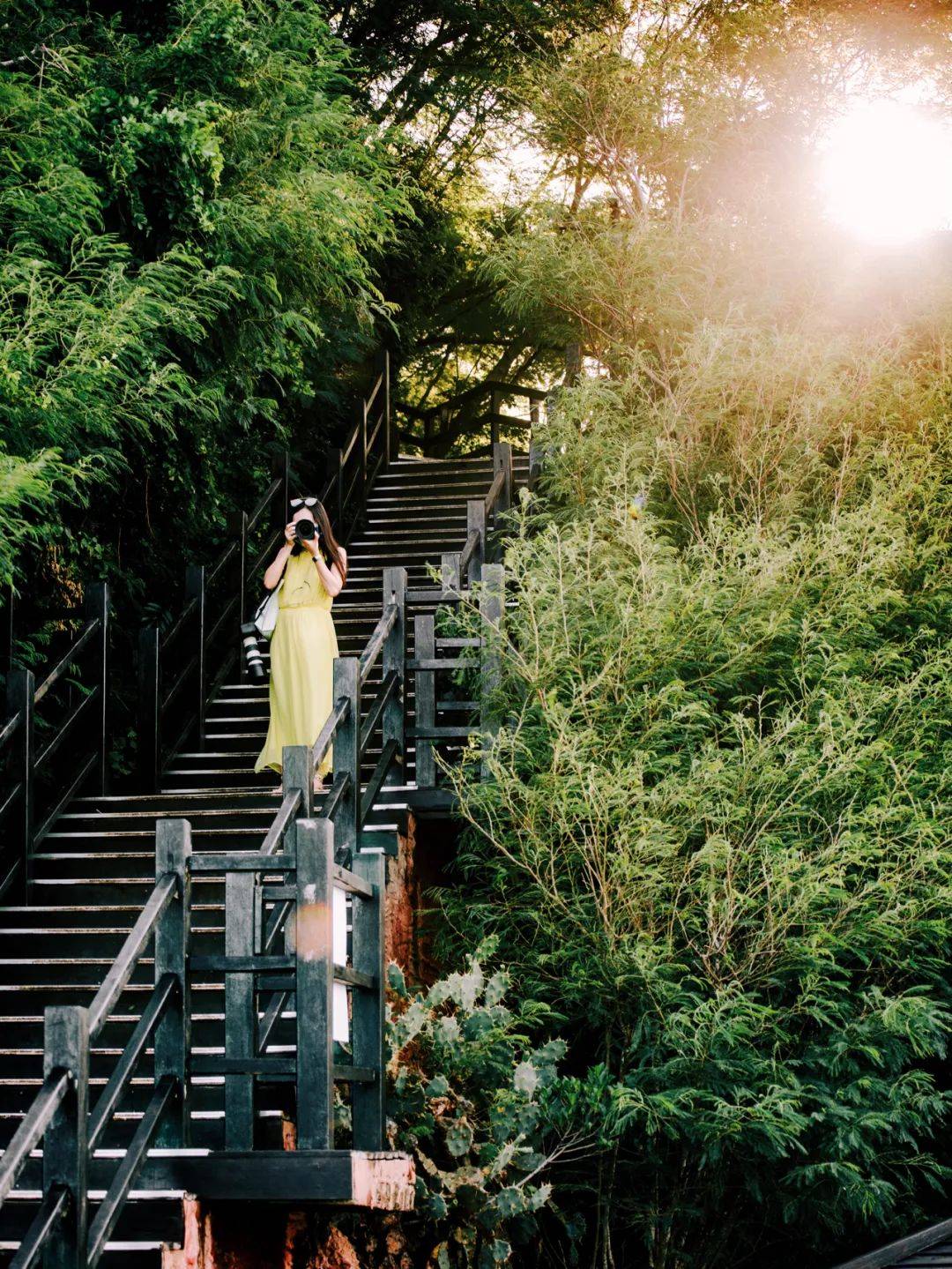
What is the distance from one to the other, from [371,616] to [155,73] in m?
4.18

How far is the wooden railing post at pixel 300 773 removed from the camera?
6523mm

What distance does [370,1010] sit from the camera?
20.0 feet

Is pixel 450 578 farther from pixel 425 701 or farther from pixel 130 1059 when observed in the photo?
pixel 130 1059

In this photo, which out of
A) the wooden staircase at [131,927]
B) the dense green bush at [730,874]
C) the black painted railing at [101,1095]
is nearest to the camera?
the black painted railing at [101,1095]

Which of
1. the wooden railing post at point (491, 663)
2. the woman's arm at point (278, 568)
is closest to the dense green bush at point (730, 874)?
the wooden railing post at point (491, 663)

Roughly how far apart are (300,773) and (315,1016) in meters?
1.34

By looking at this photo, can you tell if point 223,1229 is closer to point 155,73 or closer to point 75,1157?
point 75,1157

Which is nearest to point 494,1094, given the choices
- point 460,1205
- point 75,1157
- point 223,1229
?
point 460,1205

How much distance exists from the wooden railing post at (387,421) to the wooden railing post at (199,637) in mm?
5169

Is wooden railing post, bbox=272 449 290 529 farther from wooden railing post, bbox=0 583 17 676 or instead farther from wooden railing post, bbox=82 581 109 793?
wooden railing post, bbox=82 581 109 793

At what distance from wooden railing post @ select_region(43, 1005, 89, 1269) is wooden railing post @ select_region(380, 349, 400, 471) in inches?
437

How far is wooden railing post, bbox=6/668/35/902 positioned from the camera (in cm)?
830

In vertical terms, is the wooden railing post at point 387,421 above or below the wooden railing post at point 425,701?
above

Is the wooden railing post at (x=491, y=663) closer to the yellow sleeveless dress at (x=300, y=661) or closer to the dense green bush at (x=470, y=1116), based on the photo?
the yellow sleeveless dress at (x=300, y=661)
